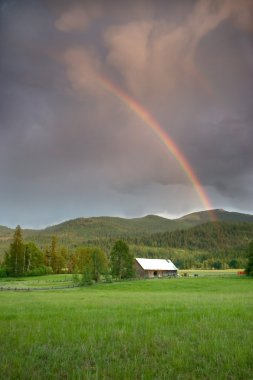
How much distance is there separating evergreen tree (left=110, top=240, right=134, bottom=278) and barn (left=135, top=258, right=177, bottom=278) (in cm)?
2328

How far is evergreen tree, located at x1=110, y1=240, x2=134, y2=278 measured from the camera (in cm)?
8581

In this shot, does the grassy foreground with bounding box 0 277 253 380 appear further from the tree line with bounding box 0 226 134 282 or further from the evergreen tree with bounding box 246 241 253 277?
the evergreen tree with bounding box 246 241 253 277

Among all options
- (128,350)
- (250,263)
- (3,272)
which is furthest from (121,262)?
(128,350)

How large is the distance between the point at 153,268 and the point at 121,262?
30.2 meters

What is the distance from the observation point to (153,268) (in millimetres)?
113500

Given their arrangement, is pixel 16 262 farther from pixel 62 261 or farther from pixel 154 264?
pixel 154 264

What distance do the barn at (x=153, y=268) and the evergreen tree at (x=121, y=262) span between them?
23.3 metres

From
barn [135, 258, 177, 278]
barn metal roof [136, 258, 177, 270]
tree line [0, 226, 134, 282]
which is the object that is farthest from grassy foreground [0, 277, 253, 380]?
barn metal roof [136, 258, 177, 270]

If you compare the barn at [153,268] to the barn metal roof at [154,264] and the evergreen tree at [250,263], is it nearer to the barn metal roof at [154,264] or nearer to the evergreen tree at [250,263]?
the barn metal roof at [154,264]

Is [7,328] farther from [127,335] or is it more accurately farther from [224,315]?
[224,315]

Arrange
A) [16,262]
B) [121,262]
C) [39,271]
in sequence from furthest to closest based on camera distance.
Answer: [39,271] → [16,262] → [121,262]

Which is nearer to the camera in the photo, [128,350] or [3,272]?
[128,350]

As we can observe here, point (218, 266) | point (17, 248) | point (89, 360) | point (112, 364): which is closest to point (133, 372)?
point (112, 364)

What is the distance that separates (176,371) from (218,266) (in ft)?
664
